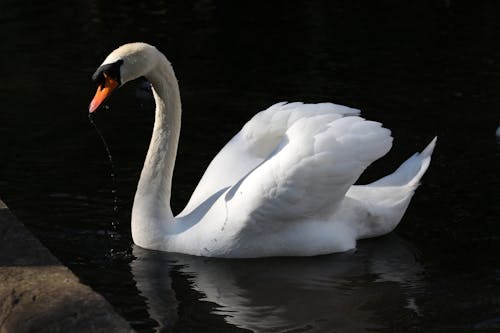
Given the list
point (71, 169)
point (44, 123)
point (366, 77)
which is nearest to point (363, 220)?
point (71, 169)

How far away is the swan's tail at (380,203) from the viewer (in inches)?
300

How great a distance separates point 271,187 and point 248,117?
11.9ft

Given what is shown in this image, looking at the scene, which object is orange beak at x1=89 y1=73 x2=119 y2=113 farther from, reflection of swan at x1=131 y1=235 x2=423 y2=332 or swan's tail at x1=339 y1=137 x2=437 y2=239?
swan's tail at x1=339 y1=137 x2=437 y2=239

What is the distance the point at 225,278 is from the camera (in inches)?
279

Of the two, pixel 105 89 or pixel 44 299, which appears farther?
pixel 105 89

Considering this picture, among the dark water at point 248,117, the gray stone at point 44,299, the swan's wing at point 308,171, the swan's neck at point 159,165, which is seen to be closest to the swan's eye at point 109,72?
the swan's neck at point 159,165

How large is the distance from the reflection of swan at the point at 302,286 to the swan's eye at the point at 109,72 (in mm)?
1161

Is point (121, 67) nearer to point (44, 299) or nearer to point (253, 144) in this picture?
point (253, 144)

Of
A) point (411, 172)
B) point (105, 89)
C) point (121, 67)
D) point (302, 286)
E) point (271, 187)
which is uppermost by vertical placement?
point (121, 67)

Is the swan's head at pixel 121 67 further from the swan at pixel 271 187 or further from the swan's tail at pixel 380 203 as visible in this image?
the swan's tail at pixel 380 203

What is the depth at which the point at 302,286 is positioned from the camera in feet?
22.8

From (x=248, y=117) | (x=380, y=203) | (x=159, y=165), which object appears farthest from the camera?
(x=248, y=117)

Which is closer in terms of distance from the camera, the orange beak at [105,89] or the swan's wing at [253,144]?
the orange beak at [105,89]

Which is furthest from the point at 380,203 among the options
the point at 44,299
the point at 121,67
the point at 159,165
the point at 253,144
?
the point at 44,299
